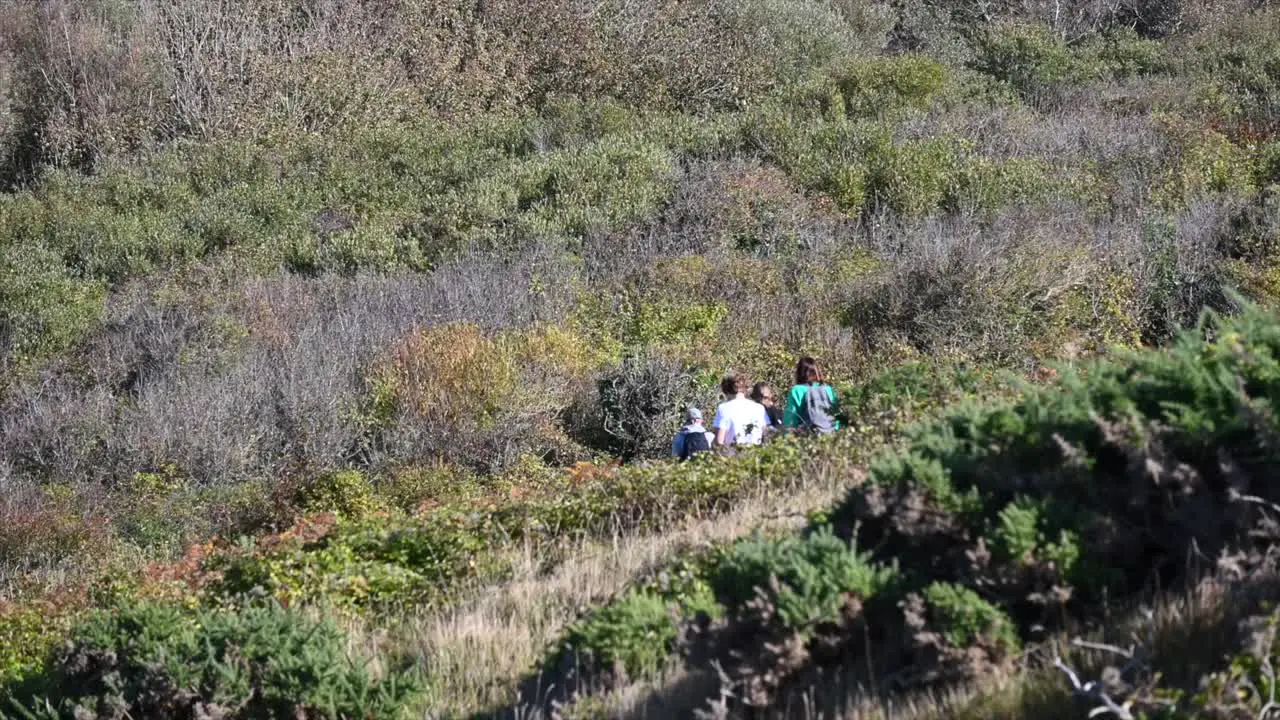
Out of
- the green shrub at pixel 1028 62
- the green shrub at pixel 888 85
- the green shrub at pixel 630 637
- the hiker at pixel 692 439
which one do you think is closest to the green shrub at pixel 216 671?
the green shrub at pixel 630 637

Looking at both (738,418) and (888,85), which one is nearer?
(738,418)

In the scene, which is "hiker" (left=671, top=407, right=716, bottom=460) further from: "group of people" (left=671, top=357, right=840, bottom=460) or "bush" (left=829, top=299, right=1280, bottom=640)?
"bush" (left=829, top=299, right=1280, bottom=640)

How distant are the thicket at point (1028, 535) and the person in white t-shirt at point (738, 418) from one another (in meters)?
5.77

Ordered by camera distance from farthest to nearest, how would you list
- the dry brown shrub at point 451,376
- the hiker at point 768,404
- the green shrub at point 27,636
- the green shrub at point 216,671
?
1. the dry brown shrub at point 451,376
2. the hiker at point 768,404
3. the green shrub at point 27,636
4. the green shrub at point 216,671

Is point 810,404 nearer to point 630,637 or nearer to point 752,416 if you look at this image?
point 752,416

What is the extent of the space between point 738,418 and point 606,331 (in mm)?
5597

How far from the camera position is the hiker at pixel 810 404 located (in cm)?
1107

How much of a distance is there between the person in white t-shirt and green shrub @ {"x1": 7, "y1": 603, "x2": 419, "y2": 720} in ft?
15.2

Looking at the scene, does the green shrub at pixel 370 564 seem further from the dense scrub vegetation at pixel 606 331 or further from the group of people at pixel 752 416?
the group of people at pixel 752 416

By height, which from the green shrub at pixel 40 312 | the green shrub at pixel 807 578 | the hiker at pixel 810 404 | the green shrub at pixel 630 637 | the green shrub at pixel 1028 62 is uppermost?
the green shrub at pixel 807 578

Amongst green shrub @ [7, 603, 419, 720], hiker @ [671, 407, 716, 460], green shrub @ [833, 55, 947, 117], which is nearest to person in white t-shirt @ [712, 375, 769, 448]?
hiker @ [671, 407, 716, 460]

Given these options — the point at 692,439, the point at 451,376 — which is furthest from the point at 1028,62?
the point at 692,439

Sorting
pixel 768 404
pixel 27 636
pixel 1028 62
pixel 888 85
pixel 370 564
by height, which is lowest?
pixel 1028 62

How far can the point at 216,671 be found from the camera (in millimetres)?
6637
